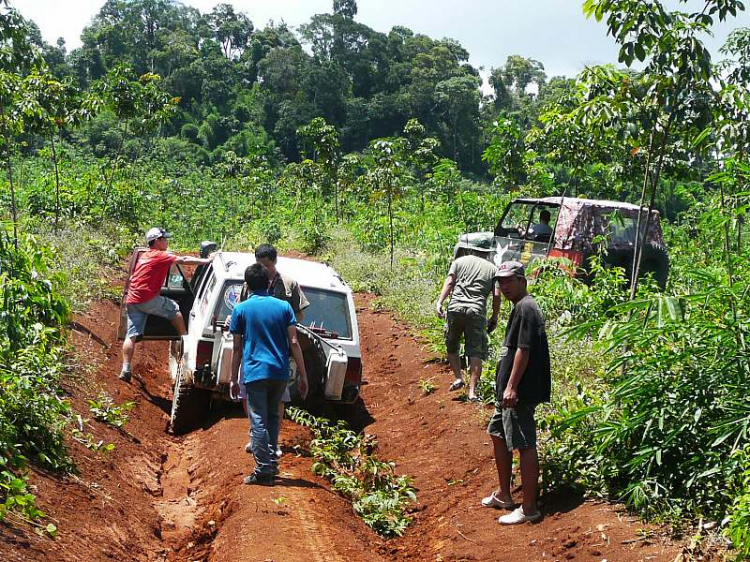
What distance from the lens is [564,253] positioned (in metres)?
12.5

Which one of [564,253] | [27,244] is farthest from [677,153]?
[27,244]

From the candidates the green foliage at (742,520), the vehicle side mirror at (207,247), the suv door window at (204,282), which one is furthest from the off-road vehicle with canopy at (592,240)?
the green foliage at (742,520)

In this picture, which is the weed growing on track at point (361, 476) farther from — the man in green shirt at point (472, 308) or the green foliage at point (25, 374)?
the green foliage at point (25, 374)

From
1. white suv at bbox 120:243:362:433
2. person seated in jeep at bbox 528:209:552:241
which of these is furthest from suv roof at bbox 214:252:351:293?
person seated in jeep at bbox 528:209:552:241

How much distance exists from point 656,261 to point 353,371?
612 centimetres

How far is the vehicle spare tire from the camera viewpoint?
12688 millimetres

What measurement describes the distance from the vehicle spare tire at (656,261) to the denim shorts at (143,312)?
7.08 m

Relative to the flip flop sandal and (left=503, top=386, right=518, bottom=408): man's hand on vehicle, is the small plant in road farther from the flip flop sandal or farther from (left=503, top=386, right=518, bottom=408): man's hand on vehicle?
(left=503, top=386, right=518, bottom=408): man's hand on vehicle

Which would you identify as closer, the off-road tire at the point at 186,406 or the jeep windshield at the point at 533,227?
the off-road tire at the point at 186,406

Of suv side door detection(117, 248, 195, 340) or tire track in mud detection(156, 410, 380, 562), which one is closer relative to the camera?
tire track in mud detection(156, 410, 380, 562)

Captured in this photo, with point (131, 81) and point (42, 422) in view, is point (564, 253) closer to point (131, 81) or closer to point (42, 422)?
point (42, 422)

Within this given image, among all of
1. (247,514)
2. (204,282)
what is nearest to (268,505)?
(247,514)

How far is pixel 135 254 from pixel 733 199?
257 inches

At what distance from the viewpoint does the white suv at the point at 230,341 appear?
27.4ft
